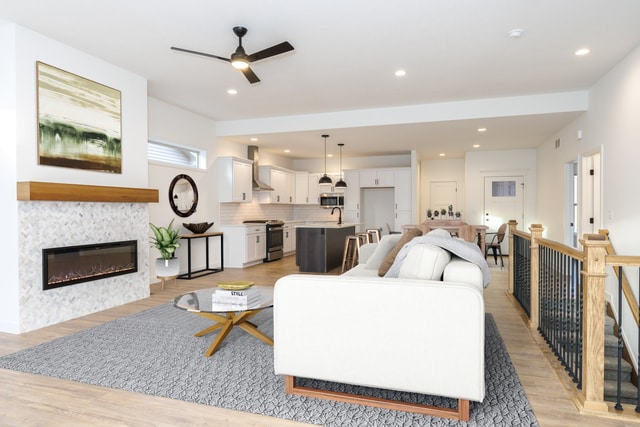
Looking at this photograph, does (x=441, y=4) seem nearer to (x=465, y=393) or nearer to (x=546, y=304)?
(x=546, y=304)

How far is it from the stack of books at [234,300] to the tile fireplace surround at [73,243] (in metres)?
2.03

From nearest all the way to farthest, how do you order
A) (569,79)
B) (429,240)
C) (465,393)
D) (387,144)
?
(465,393) < (429,240) < (569,79) < (387,144)

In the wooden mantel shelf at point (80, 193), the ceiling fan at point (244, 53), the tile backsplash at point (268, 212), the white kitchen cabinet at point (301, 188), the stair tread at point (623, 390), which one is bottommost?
the stair tread at point (623, 390)


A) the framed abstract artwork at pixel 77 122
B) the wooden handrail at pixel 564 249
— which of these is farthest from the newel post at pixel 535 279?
the framed abstract artwork at pixel 77 122

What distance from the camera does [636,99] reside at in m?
4.18

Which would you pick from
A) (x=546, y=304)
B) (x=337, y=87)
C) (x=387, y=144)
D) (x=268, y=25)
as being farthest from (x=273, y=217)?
(x=546, y=304)

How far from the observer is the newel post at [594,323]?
2166 mm

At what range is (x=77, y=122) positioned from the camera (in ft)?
13.9

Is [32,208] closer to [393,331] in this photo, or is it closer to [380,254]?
[380,254]

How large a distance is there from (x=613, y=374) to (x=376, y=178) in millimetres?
6519

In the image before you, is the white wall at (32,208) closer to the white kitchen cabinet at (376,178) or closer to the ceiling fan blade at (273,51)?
the ceiling fan blade at (273,51)

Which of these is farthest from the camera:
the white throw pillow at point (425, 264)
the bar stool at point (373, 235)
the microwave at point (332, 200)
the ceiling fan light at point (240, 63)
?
the microwave at point (332, 200)

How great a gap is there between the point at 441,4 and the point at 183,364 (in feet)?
11.6

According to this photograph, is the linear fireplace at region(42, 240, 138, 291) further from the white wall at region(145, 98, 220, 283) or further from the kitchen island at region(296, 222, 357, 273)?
the kitchen island at region(296, 222, 357, 273)
